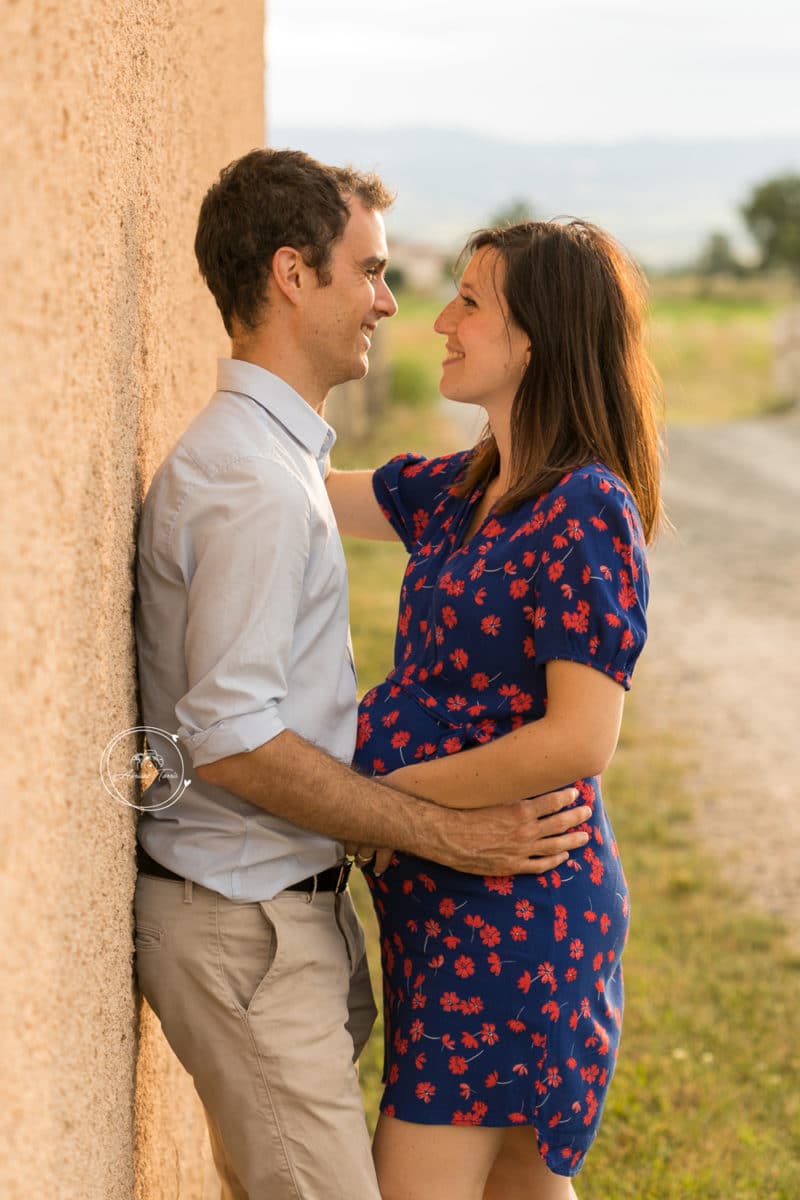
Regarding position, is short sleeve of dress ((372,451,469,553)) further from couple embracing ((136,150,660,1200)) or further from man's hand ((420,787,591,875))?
man's hand ((420,787,591,875))

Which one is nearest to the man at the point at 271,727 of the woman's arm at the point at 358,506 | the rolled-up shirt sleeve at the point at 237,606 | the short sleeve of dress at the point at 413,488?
the rolled-up shirt sleeve at the point at 237,606

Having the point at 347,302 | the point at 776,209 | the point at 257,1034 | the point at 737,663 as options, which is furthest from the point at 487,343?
the point at 776,209

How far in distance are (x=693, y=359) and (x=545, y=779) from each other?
109 feet

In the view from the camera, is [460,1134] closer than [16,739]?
No

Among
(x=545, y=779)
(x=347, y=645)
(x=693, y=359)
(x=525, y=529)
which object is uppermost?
(x=525, y=529)

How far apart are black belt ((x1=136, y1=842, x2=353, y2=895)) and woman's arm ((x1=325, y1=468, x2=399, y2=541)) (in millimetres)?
853

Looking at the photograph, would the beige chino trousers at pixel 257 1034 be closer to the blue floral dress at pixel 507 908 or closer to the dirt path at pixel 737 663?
the blue floral dress at pixel 507 908

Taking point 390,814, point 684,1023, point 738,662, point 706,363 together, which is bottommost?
point 706,363

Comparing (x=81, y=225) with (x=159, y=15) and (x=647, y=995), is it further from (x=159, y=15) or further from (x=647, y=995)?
(x=647, y=995)

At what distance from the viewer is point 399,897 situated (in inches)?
90.4

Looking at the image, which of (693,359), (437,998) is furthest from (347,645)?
(693,359)

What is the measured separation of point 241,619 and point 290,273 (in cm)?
60

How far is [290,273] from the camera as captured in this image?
83.2 inches

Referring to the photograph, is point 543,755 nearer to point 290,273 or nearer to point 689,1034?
point 290,273
